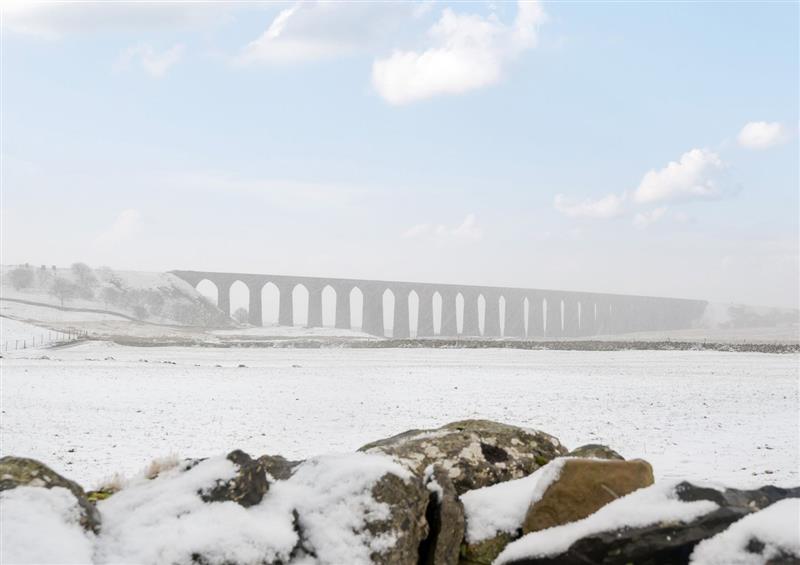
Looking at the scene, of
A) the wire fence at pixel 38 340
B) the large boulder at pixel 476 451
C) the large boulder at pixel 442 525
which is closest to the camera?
the large boulder at pixel 442 525

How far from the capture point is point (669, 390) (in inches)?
877

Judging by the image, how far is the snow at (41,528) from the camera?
3.47 m

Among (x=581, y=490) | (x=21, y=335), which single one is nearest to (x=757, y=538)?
(x=581, y=490)

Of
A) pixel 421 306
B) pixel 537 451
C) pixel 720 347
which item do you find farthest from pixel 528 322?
pixel 537 451

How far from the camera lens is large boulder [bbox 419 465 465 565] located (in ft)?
14.4

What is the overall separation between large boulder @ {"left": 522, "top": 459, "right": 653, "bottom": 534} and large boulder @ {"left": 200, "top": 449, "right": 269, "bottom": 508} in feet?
5.24

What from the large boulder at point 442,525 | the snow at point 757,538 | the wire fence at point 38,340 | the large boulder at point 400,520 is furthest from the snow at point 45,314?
the snow at point 757,538

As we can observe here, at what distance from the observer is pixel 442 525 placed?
4426mm

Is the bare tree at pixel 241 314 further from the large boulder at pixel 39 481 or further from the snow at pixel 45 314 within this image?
the large boulder at pixel 39 481

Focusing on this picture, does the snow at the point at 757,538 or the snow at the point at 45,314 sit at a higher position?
the snow at the point at 45,314

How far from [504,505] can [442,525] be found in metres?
0.50

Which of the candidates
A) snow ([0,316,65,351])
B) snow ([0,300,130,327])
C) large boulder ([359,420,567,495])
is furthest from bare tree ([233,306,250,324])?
large boulder ([359,420,567,495])

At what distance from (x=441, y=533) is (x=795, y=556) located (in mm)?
1835

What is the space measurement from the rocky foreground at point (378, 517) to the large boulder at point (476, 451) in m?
0.43
